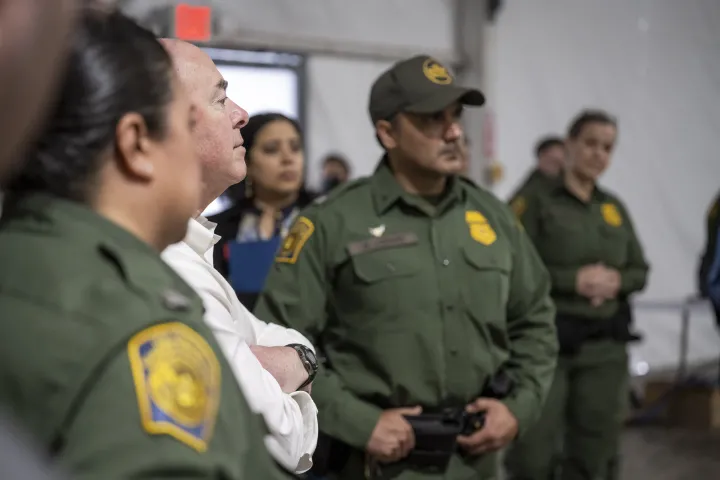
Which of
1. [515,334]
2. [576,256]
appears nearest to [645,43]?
[576,256]

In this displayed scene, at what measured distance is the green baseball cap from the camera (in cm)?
234

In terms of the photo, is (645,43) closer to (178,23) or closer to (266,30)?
(266,30)

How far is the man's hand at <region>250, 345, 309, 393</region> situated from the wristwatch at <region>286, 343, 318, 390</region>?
0.7 inches

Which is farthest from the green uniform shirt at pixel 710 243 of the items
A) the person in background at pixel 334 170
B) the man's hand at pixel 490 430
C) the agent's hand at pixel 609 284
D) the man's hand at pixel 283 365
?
the man's hand at pixel 283 365

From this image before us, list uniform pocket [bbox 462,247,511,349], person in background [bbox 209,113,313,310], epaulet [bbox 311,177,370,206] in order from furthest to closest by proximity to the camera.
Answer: person in background [bbox 209,113,313,310] → epaulet [bbox 311,177,370,206] → uniform pocket [bbox 462,247,511,349]

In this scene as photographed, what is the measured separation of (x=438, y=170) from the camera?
2.33m

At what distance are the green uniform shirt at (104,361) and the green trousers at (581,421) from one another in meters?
3.05

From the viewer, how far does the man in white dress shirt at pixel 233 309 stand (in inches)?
44.8

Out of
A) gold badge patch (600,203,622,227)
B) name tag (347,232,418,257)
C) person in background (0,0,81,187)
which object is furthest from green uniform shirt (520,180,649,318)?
person in background (0,0,81,187)

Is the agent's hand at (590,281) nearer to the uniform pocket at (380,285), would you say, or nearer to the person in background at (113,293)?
the uniform pocket at (380,285)

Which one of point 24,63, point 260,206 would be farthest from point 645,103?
point 24,63

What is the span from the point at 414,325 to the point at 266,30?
11.0ft

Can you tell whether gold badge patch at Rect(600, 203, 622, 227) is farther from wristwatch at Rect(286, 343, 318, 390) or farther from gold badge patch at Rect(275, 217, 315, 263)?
wristwatch at Rect(286, 343, 318, 390)

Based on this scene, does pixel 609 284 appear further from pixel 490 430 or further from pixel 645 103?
pixel 645 103
